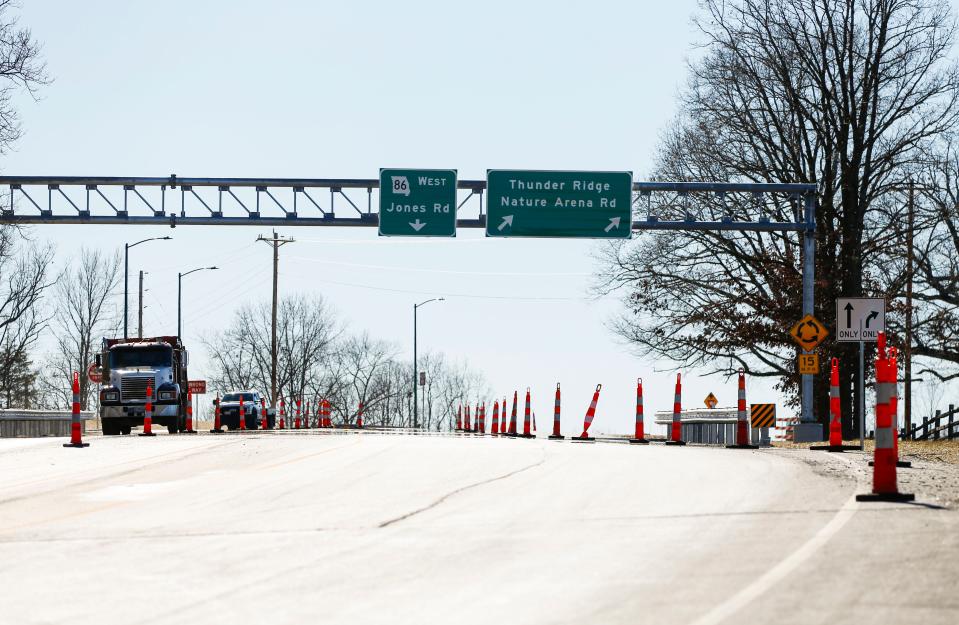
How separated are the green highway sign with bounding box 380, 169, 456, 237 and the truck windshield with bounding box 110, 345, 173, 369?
8.27 meters

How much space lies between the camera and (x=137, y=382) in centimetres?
4284

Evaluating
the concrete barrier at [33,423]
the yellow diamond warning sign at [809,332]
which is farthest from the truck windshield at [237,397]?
the yellow diamond warning sign at [809,332]

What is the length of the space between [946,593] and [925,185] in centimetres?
3586

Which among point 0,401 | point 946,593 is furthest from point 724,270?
point 0,401

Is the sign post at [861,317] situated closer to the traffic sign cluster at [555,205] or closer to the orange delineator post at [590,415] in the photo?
the orange delineator post at [590,415]

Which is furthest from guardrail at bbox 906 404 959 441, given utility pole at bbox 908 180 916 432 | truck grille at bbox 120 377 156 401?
truck grille at bbox 120 377 156 401

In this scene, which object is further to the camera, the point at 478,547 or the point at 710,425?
the point at 710,425

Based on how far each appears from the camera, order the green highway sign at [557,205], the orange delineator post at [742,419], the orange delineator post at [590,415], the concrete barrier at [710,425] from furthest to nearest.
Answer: the concrete barrier at [710,425], the green highway sign at [557,205], the orange delineator post at [590,415], the orange delineator post at [742,419]

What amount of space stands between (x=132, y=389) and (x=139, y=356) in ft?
Answer: 3.33

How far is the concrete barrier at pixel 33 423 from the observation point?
43.8 meters

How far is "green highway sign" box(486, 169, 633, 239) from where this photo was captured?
39.1 metres

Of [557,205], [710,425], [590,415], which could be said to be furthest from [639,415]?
[710,425]

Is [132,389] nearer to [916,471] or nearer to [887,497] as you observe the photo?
Answer: [916,471]

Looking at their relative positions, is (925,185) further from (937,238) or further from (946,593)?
(946,593)
